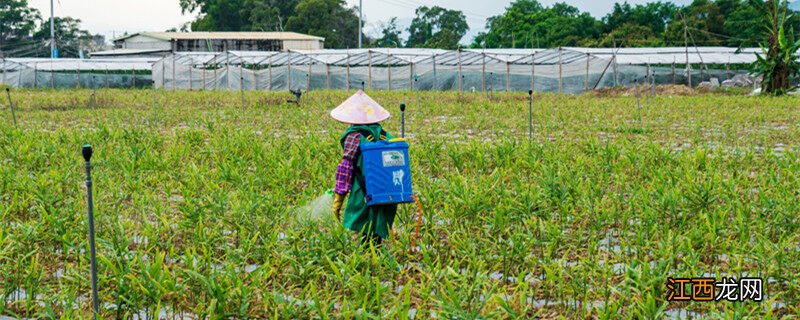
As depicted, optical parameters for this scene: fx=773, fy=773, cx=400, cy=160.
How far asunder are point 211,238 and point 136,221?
109 cm

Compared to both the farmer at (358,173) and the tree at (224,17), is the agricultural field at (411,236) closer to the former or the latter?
the farmer at (358,173)

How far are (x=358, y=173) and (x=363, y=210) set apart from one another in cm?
21

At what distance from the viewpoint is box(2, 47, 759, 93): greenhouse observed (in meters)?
28.1

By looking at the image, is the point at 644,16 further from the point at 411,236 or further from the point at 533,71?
the point at 411,236

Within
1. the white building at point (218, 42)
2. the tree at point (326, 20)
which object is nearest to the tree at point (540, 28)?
the tree at point (326, 20)

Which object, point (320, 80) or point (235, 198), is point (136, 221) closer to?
point (235, 198)

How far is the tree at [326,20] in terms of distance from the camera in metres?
56.8

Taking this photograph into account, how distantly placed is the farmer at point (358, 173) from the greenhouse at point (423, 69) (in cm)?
2351

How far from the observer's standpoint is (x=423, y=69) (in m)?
30.8

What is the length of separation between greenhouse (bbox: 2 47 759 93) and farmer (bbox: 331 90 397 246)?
23.5m

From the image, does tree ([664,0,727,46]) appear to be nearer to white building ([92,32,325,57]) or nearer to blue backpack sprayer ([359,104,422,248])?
white building ([92,32,325,57])

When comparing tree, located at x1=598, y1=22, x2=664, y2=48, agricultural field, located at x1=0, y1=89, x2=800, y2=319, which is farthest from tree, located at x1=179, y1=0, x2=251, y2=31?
agricultural field, located at x1=0, y1=89, x2=800, y2=319

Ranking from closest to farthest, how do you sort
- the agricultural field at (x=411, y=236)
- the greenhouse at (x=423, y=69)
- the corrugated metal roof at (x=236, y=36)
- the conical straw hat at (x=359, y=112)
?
the agricultural field at (x=411, y=236) < the conical straw hat at (x=359, y=112) < the greenhouse at (x=423, y=69) < the corrugated metal roof at (x=236, y=36)

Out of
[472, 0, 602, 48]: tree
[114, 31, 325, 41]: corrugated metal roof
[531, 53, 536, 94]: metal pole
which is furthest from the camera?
[114, 31, 325, 41]: corrugated metal roof
